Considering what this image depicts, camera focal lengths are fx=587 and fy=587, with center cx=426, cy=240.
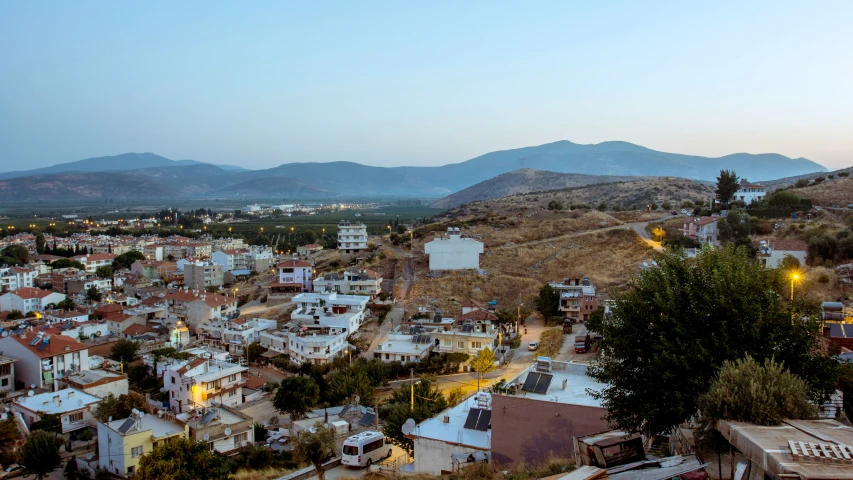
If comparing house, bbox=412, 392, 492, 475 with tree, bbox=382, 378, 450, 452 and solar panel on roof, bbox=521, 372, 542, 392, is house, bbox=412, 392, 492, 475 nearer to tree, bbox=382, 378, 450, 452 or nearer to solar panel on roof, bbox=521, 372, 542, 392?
solar panel on roof, bbox=521, 372, 542, 392

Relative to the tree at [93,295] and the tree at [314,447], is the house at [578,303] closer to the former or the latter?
the tree at [314,447]

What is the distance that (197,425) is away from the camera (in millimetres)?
17188

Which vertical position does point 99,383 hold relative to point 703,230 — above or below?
below

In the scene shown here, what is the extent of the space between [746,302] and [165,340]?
1202 inches

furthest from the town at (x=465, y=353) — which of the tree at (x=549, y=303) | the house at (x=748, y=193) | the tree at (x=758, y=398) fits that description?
the house at (x=748, y=193)

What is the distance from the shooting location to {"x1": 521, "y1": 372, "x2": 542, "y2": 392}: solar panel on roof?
9.84 metres

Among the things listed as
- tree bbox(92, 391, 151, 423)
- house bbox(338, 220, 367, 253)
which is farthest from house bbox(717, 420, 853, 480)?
house bbox(338, 220, 367, 253)

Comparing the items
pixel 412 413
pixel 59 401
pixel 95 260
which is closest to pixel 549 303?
pixel 412 413

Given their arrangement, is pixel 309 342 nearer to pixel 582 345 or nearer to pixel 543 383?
pixel 582 345

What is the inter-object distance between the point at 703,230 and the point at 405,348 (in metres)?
24.0

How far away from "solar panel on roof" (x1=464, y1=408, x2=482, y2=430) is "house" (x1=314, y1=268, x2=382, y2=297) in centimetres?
2659

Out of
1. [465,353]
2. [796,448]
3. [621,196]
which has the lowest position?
[465,353]

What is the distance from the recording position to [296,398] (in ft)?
64.8

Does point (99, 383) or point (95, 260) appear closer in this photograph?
point (99, 383)
